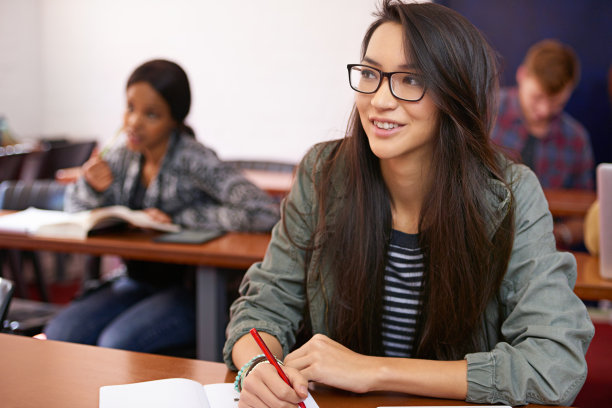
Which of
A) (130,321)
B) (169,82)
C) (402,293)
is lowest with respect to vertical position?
(130,321)

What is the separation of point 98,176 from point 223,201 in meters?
0.51

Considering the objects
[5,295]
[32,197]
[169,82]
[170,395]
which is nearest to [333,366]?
[170,395]

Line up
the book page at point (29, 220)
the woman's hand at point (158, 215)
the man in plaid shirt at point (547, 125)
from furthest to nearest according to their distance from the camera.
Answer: the man in plaid shirt at point (547, 125), the woman's hand at point (158, 215), the book page at point (29, 220)

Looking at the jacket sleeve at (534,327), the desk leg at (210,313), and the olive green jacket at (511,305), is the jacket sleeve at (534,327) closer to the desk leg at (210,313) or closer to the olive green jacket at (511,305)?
the olive green jacket at (511,305)

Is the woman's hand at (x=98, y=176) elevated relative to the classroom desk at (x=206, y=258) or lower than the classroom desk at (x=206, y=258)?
elevated

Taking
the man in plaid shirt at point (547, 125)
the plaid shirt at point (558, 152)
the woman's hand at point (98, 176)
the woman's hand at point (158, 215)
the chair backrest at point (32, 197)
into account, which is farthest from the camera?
the plaid shirt at point (558, 152)

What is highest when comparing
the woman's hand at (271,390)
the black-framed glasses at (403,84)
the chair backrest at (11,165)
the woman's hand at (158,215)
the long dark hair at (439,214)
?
the black-framed glasses at (403,84)

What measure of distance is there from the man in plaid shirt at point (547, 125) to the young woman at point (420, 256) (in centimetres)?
248

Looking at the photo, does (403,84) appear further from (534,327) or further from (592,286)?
(592,286)

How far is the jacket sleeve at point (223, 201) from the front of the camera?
2293 mm

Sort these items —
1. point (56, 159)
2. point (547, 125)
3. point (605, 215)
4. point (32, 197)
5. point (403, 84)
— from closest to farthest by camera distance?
point (403, 84) < point (605, 215) < point (32, 197) < point (547, 125) < point (56, 159)

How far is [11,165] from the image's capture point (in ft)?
12.9

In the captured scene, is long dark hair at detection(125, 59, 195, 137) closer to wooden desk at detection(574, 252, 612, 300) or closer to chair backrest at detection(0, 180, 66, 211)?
chair backrest at detection(0, 180, 66, 211)

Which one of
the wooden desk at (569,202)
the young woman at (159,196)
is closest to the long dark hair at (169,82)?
the young woman at (159,196)
